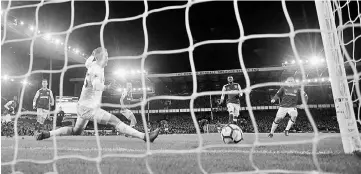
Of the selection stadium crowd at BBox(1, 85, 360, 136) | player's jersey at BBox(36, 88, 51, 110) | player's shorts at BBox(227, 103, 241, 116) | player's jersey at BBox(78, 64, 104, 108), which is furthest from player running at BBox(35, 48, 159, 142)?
stadium crowd at BBox(1, 85, 360, 136)

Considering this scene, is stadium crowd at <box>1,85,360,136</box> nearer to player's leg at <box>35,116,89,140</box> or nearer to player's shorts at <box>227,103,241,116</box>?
player's shorts at <box>227,103,241,116</box>

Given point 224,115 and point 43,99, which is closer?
point 43,99

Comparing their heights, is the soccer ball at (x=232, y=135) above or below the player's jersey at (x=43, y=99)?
below

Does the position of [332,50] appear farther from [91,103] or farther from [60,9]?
[60,9]

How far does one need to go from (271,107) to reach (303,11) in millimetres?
9219

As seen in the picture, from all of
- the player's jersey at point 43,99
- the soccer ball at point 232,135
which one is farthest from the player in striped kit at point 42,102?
the soccer ball at point 232,135

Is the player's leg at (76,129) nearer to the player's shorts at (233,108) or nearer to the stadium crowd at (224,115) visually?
the player's shorts at (233,108)

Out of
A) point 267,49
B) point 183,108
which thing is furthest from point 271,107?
point 183,108

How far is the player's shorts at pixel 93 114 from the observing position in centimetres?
426

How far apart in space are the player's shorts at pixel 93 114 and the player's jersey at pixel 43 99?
5.28 m

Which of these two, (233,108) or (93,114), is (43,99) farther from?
(233,108)

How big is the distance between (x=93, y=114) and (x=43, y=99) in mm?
5593

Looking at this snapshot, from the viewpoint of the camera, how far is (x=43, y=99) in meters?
8.97

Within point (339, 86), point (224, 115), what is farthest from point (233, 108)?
point (224, 115)
